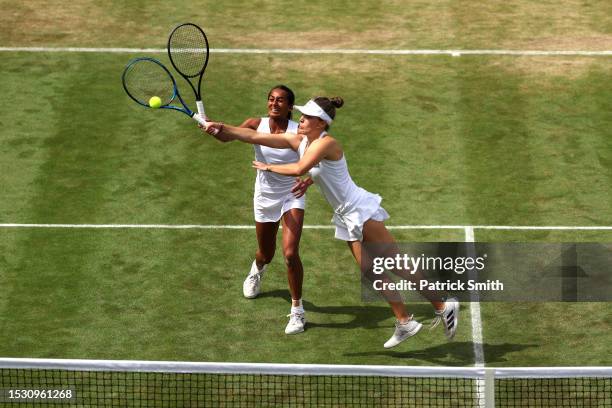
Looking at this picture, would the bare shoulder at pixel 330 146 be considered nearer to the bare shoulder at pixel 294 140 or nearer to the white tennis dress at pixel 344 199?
the white tennis dress at pixel 344 199

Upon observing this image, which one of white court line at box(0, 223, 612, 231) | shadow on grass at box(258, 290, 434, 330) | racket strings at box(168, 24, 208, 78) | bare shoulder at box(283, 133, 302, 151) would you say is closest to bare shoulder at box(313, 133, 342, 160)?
bare shoulder at box(283, 133, 302, 151)

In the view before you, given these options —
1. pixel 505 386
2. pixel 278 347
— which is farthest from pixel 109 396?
pixel 505 386

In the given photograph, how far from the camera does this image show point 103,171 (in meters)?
17.9

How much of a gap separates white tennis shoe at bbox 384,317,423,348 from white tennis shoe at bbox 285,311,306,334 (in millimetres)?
1000

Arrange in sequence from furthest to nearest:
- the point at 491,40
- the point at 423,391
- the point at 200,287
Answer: the point at 491,40
the point at 200,287
the point at 423,391

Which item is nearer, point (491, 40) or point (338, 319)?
point (338, 319)

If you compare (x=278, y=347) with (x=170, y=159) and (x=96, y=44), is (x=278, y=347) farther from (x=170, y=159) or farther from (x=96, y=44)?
(x=96, y=44)

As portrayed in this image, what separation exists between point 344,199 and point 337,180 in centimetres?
20

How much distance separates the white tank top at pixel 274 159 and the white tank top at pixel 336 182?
586mm

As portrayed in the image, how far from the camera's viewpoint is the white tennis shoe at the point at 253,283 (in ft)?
49.5

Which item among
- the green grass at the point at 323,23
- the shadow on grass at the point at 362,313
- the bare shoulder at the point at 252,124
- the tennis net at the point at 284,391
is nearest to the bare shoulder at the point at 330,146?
the bare shoulder at the point at 252,124

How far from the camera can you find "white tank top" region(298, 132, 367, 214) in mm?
13594

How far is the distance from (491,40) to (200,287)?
7.96 m

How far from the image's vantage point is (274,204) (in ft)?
47.5
